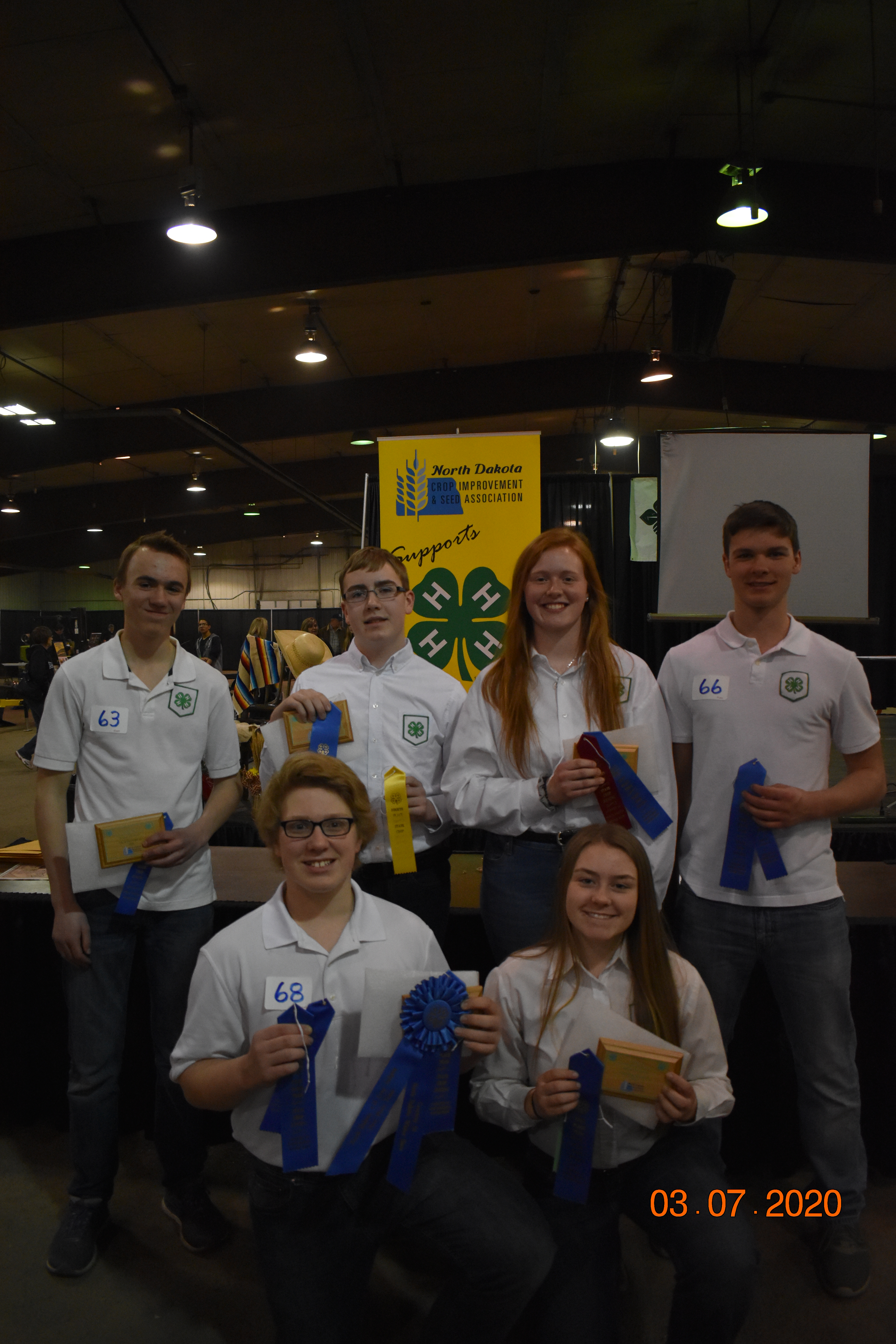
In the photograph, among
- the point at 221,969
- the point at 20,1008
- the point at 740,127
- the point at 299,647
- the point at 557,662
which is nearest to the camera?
the point at 221,969

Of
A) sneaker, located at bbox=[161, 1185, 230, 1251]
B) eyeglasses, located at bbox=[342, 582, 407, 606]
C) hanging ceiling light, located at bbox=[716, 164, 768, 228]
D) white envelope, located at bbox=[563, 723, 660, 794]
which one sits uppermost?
hanging ceiling light, located at bbox=[716, 164, 768, 228]

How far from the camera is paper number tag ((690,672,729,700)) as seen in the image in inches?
71.1

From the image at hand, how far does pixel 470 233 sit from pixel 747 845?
16.3 feet

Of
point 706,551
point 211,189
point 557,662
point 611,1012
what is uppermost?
point 211,189

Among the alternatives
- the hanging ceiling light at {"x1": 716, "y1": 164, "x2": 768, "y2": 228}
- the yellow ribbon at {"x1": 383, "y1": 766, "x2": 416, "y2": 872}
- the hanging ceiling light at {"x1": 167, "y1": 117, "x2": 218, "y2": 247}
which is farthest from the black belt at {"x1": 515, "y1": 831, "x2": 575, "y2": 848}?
the hanging ceiling light at {"x1": 167, "y1": 117, "x2": 218, "y2": 247}

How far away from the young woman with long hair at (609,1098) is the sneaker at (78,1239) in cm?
103

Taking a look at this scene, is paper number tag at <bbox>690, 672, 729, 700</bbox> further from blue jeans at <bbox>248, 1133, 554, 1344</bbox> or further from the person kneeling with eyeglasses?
blue jeans at <bbox>248, 1133, 554, 1344</bbox>

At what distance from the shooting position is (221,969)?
4.59 feet

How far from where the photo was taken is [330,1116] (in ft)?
4.52

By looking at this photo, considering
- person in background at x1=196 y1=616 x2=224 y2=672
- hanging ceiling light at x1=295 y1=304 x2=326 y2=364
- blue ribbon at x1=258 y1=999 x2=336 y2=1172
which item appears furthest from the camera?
person in background at x1=196 y1=616 x2=224 y2=672

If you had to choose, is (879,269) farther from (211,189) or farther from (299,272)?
(211,189)

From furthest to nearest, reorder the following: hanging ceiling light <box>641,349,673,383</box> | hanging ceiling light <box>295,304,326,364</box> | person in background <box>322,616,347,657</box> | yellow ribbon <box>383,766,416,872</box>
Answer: person in background <box>322,616,347,657</box>, hanging ceiling light <box>641,349,673,383</box>, hanging ceiling light <box>295,304,326,364</box>, yellow ribbon <box>383,766,416,872</box>

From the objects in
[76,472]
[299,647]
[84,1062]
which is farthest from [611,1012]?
[76,472]

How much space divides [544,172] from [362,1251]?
5.86m
